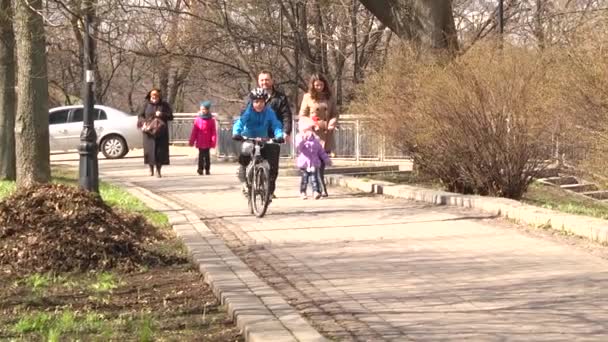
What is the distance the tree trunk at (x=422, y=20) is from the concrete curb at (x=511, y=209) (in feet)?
10.9

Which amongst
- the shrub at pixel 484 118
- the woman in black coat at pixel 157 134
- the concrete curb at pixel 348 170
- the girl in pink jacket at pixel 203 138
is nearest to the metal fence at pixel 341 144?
the concrete curb at pixel 348 170

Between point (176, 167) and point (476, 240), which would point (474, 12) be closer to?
point (176, 167)

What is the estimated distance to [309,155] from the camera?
43.5 ft

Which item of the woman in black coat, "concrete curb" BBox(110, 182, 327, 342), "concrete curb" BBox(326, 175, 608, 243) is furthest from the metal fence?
"concrete curb" BBox(110, 182, 327, 342)

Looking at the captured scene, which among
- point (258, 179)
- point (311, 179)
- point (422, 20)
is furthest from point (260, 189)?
point (422, 20)

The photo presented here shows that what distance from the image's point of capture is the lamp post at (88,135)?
12164 mm

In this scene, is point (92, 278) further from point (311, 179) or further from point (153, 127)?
point (153, 127)

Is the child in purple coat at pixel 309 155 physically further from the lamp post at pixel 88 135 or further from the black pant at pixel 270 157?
the lamp post at pixel 88 135

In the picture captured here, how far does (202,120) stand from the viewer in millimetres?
19578

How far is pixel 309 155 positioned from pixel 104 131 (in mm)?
15870

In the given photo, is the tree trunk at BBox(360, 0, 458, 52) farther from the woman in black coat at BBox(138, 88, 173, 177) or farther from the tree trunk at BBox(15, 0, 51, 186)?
the tree trunk at BBox(15, 0, 51, 186)

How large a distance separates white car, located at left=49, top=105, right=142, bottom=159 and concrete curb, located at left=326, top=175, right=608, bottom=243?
14.5 meters

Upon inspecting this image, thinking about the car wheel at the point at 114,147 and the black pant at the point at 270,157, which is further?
the car wheel at the point at 114,147

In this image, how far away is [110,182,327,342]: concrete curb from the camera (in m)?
5.44
